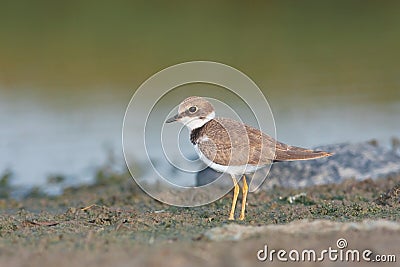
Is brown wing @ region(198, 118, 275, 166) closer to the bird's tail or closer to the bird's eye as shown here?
the bird's tail

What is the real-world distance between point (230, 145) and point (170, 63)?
39.5ft

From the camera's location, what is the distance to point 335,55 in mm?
21141

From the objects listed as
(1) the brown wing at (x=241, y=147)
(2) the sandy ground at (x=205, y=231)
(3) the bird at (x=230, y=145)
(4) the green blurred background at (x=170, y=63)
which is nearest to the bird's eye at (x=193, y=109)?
(3) the bird at (x=230, y=145)

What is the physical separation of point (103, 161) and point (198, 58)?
685 centimetres

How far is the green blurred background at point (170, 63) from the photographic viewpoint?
14828 millimetres

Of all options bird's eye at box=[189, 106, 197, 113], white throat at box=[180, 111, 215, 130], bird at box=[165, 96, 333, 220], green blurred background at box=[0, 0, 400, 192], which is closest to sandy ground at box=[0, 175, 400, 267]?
bird at box=[165, 96, 333, 220]

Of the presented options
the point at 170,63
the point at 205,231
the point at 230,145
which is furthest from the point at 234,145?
the point at 170,63

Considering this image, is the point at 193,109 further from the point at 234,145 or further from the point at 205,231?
the point at 205,231

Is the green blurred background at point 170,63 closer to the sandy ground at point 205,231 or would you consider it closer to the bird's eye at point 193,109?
the sandy ground at point 205,231

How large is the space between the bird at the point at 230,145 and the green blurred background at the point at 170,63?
5.24 metres

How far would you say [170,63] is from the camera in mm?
19719

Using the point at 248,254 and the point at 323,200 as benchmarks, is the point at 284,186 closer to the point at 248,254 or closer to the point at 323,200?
the point at 323,200

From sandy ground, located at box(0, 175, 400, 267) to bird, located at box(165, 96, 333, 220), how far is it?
550 millimetres

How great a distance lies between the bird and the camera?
7852mm
